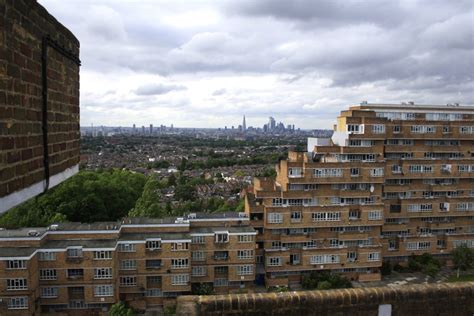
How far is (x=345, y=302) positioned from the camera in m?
7.35

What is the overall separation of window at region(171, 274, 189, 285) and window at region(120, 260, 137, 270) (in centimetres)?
299

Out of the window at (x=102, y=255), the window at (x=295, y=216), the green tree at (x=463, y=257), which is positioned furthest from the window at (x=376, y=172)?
the window at (x=102, y=255)

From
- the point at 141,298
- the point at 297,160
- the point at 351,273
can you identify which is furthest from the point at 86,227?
the point at 351,273

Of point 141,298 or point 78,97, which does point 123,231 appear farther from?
point 78,97

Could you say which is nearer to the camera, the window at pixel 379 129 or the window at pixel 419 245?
the window at pixel 379 129

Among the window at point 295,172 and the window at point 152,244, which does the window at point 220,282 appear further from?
the window at point 295,172

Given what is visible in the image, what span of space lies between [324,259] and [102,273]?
60.5 feet

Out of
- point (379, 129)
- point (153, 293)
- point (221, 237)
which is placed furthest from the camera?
point (379, 129)

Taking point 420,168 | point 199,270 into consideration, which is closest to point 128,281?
point 199,270

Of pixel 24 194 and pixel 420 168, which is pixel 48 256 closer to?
pixel 24 194

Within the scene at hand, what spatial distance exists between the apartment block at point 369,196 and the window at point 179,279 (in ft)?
24.1

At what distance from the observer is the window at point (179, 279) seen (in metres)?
29.7

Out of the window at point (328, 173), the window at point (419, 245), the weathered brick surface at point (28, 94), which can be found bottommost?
the window at point (419, 245)

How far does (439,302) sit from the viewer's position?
768 cm
